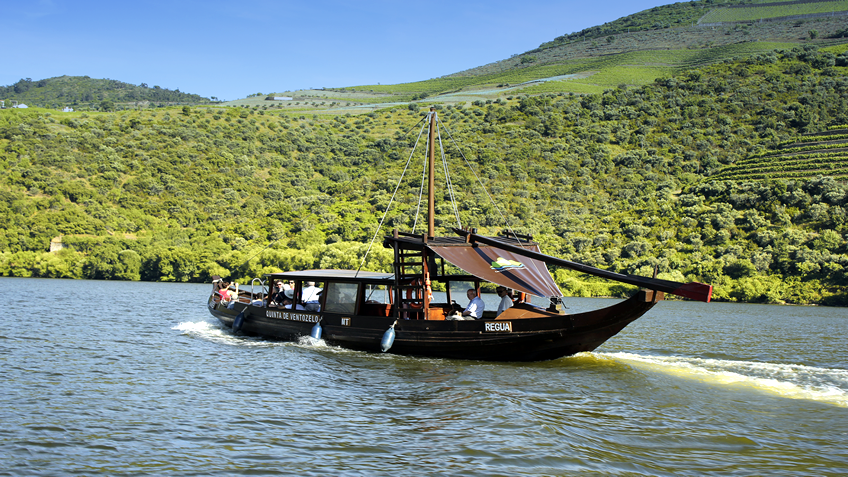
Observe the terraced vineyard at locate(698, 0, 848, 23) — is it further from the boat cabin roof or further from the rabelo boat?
the boat cabin roof

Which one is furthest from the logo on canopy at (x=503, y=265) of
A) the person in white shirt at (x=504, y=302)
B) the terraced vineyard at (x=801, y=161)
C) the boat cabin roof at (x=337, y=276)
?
the terraced vineyard at (x=801, y=161)

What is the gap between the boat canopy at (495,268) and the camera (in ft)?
58.0

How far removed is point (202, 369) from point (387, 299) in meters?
7.48

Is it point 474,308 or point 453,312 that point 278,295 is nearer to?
point 453,312

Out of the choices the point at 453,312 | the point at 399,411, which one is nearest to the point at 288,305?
the point at 453,312

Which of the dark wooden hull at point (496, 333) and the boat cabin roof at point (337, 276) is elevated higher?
the boat cabin roof at point (337, 276)

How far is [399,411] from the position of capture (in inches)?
496

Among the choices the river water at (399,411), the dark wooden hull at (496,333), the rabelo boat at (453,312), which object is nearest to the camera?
the river water at (399,411)

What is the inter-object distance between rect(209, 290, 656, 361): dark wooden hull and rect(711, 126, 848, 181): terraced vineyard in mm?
65535

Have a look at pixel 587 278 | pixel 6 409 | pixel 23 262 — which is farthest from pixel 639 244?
pixel 23 262

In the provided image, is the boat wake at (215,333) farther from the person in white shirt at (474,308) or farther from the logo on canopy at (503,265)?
the logo on canopy at (503,265)

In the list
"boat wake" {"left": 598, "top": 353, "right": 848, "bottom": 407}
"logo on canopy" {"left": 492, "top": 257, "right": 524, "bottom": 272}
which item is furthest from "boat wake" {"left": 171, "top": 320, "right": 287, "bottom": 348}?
"boat wake" {"left": 598, "top": 353, "right": 848, "bottom": 407}

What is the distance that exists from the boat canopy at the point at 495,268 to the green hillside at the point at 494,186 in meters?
45.2

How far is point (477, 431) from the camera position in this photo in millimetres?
11188
